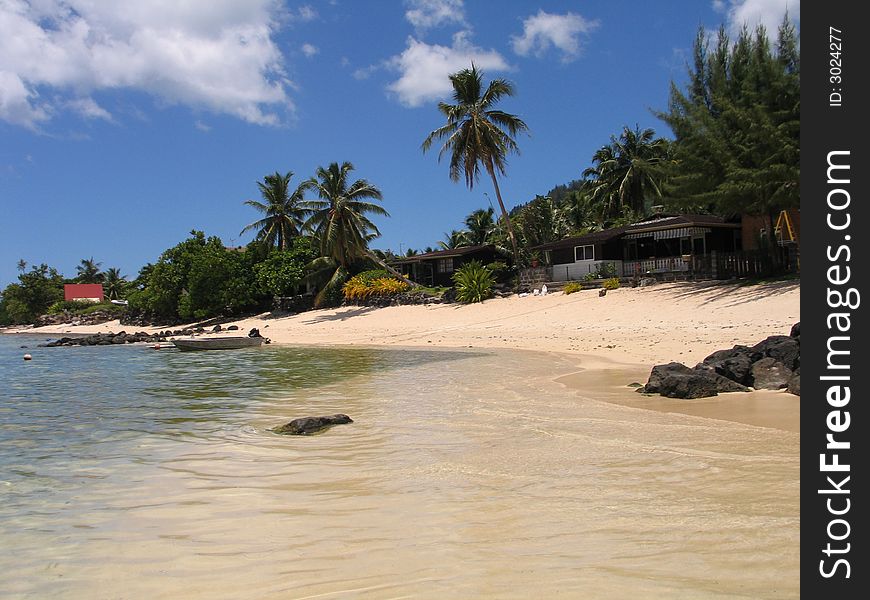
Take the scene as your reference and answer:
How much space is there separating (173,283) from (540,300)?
98.8 ft

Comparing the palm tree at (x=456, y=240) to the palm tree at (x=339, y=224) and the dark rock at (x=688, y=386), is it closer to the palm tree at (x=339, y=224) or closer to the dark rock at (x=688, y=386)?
the palm tree at (x=339, y=224)

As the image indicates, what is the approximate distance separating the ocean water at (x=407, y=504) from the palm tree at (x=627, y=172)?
39282mm

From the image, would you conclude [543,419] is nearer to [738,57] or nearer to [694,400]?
[694,400]

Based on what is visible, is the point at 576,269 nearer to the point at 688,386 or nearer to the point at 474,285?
the point at 474,285

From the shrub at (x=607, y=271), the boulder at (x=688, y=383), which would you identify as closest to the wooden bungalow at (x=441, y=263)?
the shrub at (x=607, y=271)

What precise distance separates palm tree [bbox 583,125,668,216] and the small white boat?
1157 inches

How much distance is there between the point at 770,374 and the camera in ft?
30.8

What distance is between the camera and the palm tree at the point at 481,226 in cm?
5059

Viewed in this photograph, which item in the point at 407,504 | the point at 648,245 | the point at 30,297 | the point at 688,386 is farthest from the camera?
the point at 30,297

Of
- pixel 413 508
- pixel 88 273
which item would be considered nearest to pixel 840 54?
pixel 413 508

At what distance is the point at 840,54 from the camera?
3039 mm

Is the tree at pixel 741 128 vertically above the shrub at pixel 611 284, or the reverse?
the tree at pixel 741 128

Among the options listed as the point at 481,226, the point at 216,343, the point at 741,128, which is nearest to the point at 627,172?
the point at 481,226

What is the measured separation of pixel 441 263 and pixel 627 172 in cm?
1565
